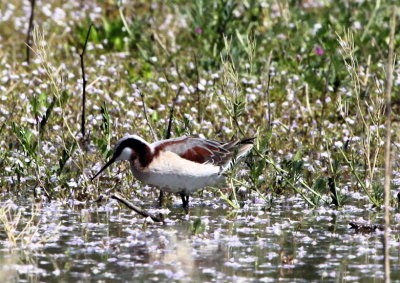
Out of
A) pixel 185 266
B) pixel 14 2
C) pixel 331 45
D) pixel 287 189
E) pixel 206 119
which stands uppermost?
pixel 14 2

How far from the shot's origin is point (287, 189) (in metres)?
9.77

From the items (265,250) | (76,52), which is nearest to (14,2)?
(76,52)

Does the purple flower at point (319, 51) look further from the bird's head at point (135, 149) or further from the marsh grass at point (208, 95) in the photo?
the bird's head at point (135, 149)

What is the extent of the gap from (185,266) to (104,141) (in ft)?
9.49

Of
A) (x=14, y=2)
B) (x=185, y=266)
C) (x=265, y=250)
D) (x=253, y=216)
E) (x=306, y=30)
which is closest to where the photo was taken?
(x=185, y=266)

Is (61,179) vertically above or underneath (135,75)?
underneath

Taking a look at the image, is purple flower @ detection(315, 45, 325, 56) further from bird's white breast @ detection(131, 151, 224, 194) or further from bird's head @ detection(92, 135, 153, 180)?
bird's head @ detection(92, 135, 153, 180)

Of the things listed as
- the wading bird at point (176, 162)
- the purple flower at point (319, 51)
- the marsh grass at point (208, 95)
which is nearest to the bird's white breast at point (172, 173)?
the wading bird at point (176, 162)

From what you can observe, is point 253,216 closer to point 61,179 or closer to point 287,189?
point 287,189

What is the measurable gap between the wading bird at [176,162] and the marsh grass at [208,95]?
311 millimetres

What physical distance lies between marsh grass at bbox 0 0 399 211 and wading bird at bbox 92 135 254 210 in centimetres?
31

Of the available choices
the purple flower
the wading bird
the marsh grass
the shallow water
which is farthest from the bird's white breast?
the purple flower

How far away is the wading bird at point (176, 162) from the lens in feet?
29.2

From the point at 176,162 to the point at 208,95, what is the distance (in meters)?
3.70
